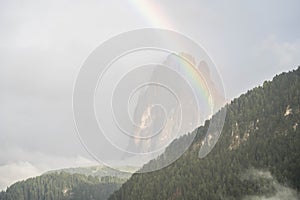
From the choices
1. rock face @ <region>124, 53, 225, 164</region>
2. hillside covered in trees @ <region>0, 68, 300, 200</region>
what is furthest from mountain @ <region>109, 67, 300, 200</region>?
rock face @ <region>124, 53, 225, 164</region>

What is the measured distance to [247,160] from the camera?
151 m

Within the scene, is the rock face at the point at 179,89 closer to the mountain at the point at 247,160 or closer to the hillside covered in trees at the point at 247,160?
the hillside covered in trees at the point at 247,160

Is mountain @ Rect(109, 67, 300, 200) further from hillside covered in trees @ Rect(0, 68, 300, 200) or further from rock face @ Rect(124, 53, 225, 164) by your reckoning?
rock face @ Rect(124, 53, 225, 164)

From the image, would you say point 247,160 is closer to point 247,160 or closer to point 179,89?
point 247,160

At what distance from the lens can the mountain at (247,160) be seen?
5413 inches

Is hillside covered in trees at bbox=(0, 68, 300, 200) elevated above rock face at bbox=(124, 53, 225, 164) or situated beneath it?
elevated above

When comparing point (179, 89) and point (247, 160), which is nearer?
point (179, 89)

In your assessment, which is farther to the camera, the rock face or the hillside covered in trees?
the hillside covered in trees

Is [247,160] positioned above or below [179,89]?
above

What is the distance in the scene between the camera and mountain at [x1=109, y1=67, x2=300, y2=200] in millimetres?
137500

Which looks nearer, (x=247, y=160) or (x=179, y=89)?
(x=179, y=89)

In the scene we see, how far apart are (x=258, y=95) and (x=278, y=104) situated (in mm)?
14743

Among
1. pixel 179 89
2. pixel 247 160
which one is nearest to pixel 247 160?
pixel 247 160

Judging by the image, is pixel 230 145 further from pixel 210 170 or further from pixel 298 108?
pixel 298 108
